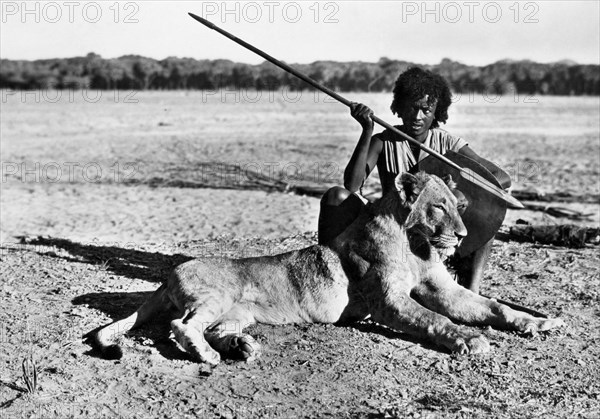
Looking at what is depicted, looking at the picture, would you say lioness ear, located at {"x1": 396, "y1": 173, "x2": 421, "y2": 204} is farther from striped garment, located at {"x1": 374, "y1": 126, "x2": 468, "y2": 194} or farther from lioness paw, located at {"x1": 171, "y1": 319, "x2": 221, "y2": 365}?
lioness paw, located at {"x1": 171, "y1": 319, "x2": 221, "y2": 365}

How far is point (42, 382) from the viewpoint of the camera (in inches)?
214

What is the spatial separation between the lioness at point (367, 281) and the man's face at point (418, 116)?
882 millimetres

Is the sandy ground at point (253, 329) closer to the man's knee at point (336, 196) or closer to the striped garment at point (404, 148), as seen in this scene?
the man's knee at point (336, 196)

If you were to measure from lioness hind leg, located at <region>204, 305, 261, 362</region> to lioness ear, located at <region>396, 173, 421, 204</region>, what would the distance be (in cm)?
139

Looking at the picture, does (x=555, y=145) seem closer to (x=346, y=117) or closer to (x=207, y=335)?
(x=346, y=117)

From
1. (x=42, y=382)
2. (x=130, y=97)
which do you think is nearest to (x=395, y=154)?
(x=42, y=382)

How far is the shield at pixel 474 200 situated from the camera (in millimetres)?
6840

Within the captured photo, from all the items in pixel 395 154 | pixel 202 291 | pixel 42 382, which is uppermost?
pixel 395 154

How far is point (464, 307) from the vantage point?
651 cm

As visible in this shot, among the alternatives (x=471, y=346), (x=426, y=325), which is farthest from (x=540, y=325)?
(x=426, y=325)

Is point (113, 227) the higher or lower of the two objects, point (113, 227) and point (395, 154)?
the lower

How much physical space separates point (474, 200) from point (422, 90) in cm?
103

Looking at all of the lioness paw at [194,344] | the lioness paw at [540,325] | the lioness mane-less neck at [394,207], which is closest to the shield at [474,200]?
the lioness mane-less neck at [394,207]

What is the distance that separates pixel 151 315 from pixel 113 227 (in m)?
4.90
